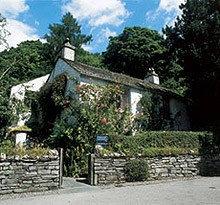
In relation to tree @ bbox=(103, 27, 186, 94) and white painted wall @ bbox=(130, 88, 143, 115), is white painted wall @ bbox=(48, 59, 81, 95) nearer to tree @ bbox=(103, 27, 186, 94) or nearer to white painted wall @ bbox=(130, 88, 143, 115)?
white painted wall @ bbox=(130, 88, 143, 115)

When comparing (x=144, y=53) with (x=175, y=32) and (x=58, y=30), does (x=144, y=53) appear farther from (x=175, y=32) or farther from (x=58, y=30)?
(x=58, y=30)

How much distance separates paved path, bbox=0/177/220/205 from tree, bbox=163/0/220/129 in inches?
313

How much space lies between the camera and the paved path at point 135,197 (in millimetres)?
5516

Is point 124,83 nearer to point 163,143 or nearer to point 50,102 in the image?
point 163,143

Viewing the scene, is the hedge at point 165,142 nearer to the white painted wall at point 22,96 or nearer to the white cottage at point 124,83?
the white cottage at point 124,83

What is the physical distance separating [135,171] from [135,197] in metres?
2.13

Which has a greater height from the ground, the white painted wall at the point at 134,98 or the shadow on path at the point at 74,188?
the white painted wall at the point at 134,98

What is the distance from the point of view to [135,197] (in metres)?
5.96

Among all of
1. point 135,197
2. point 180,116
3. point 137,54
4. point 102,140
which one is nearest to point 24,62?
point 102,140

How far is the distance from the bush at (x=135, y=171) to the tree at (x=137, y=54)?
812 inches

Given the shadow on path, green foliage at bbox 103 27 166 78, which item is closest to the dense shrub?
the shadow on path

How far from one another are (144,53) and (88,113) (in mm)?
20766

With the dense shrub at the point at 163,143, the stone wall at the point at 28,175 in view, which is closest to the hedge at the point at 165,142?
the dense shrub at the point at 163,143

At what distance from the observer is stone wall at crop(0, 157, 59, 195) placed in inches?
250
